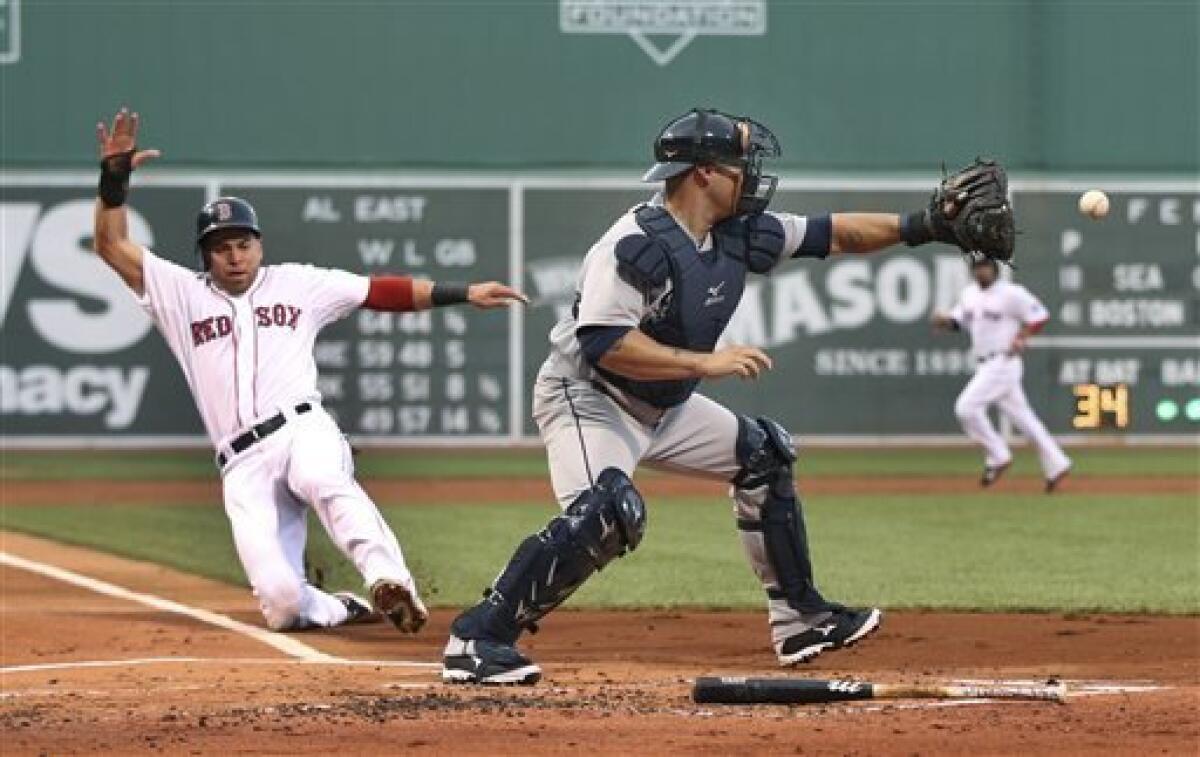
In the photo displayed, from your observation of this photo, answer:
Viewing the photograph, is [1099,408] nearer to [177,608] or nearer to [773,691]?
[773,691]

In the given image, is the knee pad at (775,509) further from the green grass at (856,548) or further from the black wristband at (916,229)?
the green grass at (856,548)

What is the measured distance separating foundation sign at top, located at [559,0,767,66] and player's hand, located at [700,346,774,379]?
1494cm

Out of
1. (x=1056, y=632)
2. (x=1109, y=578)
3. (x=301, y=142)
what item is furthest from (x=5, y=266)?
(x=1056, y=632)

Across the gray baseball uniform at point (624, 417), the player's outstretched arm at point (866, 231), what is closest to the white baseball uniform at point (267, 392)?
the gray baseball uniform at point (624, 417)

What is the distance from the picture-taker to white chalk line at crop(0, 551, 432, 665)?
8.72 metres

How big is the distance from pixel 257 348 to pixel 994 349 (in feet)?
33.7

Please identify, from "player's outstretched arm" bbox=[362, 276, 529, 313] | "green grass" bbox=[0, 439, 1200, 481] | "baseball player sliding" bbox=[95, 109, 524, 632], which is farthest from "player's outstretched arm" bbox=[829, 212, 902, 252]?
"green grass" bbox=[0, 439, 1200, 481]

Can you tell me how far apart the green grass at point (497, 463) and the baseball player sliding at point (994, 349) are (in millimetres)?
1825

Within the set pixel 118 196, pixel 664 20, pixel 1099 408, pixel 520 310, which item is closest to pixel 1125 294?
pixel 664 20

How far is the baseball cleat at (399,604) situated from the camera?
26.1 feet

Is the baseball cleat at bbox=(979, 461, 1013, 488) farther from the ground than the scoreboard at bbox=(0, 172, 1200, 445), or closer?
closer

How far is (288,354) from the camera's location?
9391mm

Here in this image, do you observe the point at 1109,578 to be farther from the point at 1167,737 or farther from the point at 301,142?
the point at 301,142

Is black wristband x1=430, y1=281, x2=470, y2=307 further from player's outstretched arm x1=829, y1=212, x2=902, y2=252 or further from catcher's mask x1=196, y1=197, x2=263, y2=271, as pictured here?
player's outstretched arm x1=829, y1=212, x2=902, y2=252
